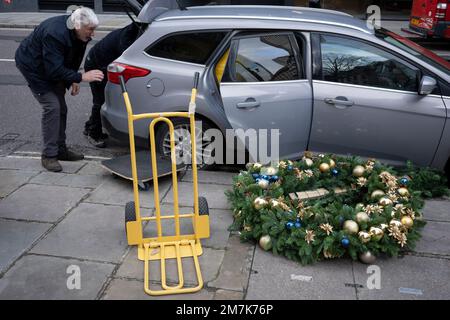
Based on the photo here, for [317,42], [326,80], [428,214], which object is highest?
[317,42]

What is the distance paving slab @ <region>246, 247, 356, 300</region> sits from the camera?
10.6 feet

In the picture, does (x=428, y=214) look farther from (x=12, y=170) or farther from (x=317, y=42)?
(x=12, y=170)

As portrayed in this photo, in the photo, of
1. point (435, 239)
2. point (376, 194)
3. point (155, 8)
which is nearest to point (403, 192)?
point (376, 194)

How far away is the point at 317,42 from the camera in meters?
4.86

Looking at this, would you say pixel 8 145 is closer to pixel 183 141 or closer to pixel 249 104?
pixel 183 141

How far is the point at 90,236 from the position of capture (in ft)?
12.8

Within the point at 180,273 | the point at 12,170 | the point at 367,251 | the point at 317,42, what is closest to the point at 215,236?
the point at 180,273

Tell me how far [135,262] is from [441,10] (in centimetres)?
1102

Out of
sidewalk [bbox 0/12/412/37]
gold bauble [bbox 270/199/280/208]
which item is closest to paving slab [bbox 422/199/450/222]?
gold bauble [bbox 270/199/280/208]

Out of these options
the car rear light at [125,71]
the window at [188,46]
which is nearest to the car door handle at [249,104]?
the window at [188,46]

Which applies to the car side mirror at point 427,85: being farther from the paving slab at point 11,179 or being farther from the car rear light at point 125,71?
the paving slab at point 11,179

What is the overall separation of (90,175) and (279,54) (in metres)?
2.25

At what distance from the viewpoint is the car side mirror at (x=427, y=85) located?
4.57 meters

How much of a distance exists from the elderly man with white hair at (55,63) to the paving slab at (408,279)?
317 centimetres
